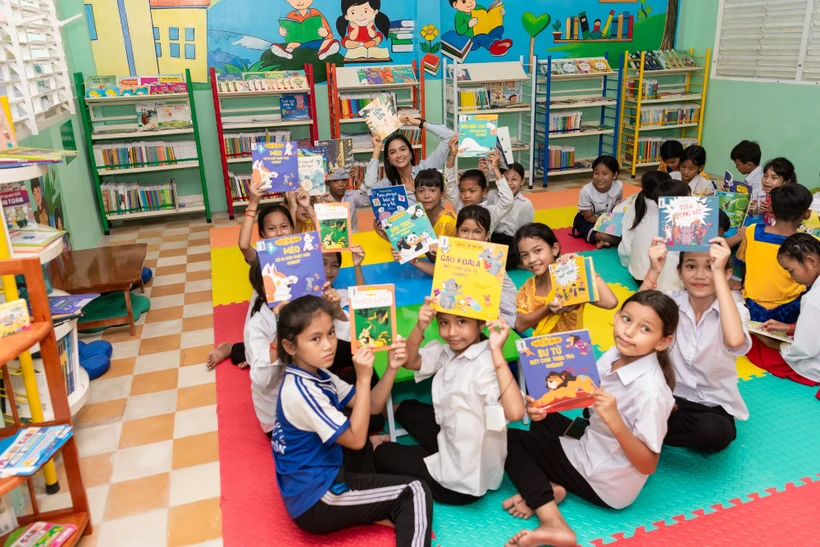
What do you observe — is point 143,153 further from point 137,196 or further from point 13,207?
point 13,207

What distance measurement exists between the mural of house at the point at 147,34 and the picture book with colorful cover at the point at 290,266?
180 inches

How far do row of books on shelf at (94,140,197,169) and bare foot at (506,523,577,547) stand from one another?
5.54m

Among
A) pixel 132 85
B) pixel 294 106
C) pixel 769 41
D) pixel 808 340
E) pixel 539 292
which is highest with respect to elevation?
pixel 769 41

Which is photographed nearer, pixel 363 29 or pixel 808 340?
pixel 808 340

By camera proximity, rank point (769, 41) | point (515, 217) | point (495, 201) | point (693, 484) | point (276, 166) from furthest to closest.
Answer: point (769, 41), point (515, 217), point (495, 201), point (276, 166), point (693, 484)

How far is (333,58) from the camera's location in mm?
6633

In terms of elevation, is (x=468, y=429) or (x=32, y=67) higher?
(x=32, y=67)

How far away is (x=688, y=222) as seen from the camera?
2.54 m

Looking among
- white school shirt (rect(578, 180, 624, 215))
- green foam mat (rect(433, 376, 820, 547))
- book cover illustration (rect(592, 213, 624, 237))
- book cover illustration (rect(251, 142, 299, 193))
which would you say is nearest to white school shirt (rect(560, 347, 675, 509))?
green foam mat (rect(433, 376, 820, 547))

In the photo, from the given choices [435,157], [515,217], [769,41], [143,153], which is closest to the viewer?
[515,217]

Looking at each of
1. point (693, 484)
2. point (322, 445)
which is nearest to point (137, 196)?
point (322, 445)

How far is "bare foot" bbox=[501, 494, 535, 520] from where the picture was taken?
2.27 meters

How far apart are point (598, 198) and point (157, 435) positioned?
4.17 metres

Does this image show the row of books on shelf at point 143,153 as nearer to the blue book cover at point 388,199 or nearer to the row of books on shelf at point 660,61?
the blue book cover at point 388,199
